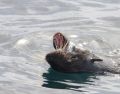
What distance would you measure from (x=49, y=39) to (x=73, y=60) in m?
2.54

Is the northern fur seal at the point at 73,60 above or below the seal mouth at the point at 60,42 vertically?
below

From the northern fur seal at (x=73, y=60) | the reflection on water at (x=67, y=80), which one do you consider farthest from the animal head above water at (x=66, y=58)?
the reflection on water at (x=67, y=80)

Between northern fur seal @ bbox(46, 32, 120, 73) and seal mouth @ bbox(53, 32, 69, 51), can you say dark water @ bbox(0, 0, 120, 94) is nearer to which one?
northern fur seal @ bbox(46, 32, 120, 73)

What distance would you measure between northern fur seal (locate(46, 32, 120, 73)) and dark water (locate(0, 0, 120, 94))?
177 mm

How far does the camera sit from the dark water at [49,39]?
912 cm

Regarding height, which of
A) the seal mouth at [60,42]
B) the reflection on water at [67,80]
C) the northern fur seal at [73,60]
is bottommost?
the reflection on water at [67,80]

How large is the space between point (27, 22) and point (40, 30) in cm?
93

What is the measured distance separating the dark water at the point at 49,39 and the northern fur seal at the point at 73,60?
177mm

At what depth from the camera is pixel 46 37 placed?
12.7 m

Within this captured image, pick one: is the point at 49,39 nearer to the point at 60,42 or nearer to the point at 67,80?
the point at 60,42

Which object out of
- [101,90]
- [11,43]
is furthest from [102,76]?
[11,43]

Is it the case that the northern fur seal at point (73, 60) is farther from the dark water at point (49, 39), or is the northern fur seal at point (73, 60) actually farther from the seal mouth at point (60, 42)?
the dark water at point (49, 39)

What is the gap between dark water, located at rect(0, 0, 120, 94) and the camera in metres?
9.12

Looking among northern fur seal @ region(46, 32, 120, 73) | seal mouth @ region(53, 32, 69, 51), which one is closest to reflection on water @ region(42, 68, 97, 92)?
northern fur seal @ region(46, 32, 120, 73)
